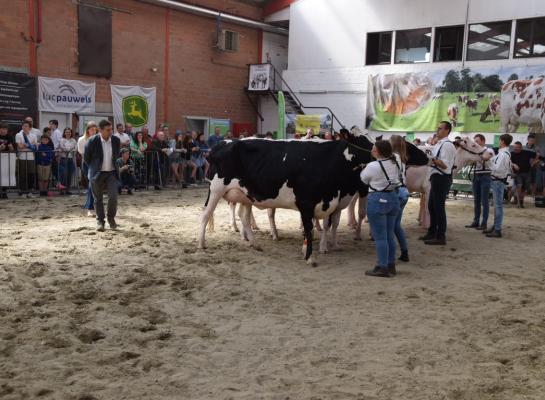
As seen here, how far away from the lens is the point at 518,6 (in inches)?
719

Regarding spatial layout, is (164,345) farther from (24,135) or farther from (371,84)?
(371,84)

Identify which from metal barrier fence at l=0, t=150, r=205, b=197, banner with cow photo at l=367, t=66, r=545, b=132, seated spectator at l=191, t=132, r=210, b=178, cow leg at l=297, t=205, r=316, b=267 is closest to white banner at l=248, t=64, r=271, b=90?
banner with cow photo at l=367, t=66, r=545, b=132

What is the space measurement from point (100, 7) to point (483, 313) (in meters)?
17.0

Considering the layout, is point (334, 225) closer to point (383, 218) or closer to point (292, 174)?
point (292, 174)

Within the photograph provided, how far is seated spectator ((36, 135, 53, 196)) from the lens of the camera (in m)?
12.8

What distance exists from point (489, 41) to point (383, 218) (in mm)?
15475

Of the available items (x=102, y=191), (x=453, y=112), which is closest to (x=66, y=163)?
(x=102, y=191)

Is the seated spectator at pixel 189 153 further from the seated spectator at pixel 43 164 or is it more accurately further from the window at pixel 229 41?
the window at pixel 229 41

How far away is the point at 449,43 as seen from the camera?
65.4ft

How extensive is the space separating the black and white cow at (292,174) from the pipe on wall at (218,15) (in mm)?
14108

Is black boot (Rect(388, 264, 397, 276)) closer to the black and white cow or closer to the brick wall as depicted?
the black and white cow

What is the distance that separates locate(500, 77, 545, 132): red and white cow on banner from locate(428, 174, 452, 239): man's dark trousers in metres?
11.1

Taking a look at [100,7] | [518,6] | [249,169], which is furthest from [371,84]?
[249,169]

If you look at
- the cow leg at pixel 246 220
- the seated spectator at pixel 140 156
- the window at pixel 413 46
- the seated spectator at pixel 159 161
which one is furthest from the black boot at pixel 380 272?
the window at pixel 413 46
